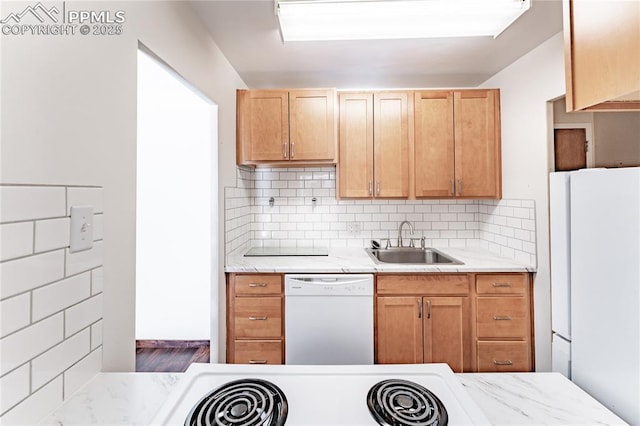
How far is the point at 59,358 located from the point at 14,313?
183 mm

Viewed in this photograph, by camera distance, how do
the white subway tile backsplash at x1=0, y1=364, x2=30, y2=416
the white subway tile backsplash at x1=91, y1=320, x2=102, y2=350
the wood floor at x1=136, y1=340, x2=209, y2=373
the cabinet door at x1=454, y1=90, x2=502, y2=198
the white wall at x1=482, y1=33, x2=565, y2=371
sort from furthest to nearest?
the wood floor at x1=136, y1=340, x2=209, y2=373
the cabinet door at x1=454, y1=90, x2=502, y2=198
the white wall at x1=482, y1=33, x2=565, y2=371
the white subway tile backsplash at x1=91, y1=320, x2=102, y2=350
the white subway tile backsplash at x1=0, y1=364, x2=30, y2=416

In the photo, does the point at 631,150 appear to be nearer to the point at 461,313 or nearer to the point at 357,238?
the point at 461,313

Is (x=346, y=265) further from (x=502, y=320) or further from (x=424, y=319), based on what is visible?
(x=502, y=320)

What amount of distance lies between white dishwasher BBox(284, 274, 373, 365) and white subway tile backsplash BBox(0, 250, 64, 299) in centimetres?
Answer: 146

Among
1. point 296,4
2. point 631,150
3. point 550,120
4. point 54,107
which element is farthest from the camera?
point 550,120

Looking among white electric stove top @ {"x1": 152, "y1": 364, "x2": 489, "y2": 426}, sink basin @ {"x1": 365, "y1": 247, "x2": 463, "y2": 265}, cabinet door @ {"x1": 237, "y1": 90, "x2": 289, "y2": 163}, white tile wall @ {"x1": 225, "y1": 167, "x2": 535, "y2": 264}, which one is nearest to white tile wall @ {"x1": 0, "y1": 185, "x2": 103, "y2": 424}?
white electric stove top @ {"x1": 152, "y1": 364, "x2": 489, "y2": 426}

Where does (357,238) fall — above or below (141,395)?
above

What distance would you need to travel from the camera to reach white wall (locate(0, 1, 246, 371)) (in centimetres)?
67

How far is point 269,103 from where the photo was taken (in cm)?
243

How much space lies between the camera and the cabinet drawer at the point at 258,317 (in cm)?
211

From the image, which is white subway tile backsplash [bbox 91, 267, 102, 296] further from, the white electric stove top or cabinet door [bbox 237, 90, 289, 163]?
cabinet door [bbox 237, 90, 289, 163]

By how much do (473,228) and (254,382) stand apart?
8.44 feet

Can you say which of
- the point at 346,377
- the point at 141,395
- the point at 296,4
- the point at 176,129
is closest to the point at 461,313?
the point at 346,377

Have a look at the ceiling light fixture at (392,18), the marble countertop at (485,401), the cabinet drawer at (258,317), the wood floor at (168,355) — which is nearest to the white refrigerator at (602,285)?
the marble countertop at (485,401)
